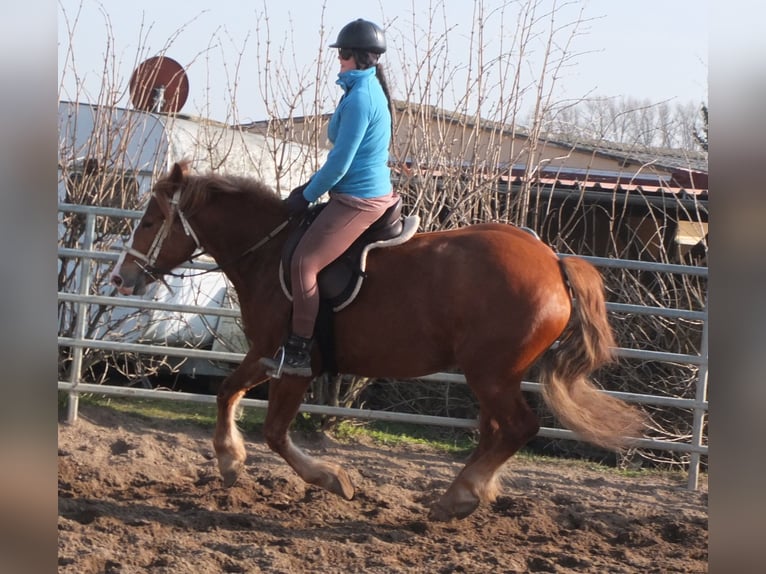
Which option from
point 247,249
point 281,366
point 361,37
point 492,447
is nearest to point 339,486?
point 281,366

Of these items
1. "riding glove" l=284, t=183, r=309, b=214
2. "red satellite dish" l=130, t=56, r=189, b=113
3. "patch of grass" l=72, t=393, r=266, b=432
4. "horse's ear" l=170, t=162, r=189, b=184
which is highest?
"red satellite dish" l=130, t=56, r=189, b=113

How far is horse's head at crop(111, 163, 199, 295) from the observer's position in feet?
17.0

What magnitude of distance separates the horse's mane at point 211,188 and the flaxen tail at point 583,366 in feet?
6.11

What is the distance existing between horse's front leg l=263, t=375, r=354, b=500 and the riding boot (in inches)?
7.2

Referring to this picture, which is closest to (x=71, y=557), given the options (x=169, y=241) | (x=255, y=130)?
(x=169, y=241)

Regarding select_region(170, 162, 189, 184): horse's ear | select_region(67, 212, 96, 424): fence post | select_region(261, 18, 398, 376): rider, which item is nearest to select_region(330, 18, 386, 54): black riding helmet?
select_region(261, 18, 398, 376): rider

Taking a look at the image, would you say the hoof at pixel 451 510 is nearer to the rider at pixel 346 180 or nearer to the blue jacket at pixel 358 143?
the rider at pixel 346 180

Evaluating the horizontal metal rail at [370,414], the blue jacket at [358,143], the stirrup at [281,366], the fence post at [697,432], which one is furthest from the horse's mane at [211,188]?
the fence post at [697,432]

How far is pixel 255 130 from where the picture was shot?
8945 mm

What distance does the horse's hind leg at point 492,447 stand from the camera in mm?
4809

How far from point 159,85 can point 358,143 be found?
4659mm

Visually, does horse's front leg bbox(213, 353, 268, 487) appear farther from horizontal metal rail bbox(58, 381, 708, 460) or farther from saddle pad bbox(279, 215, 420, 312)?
horizontal metal rail bbox(58, 381, 708, 460)
